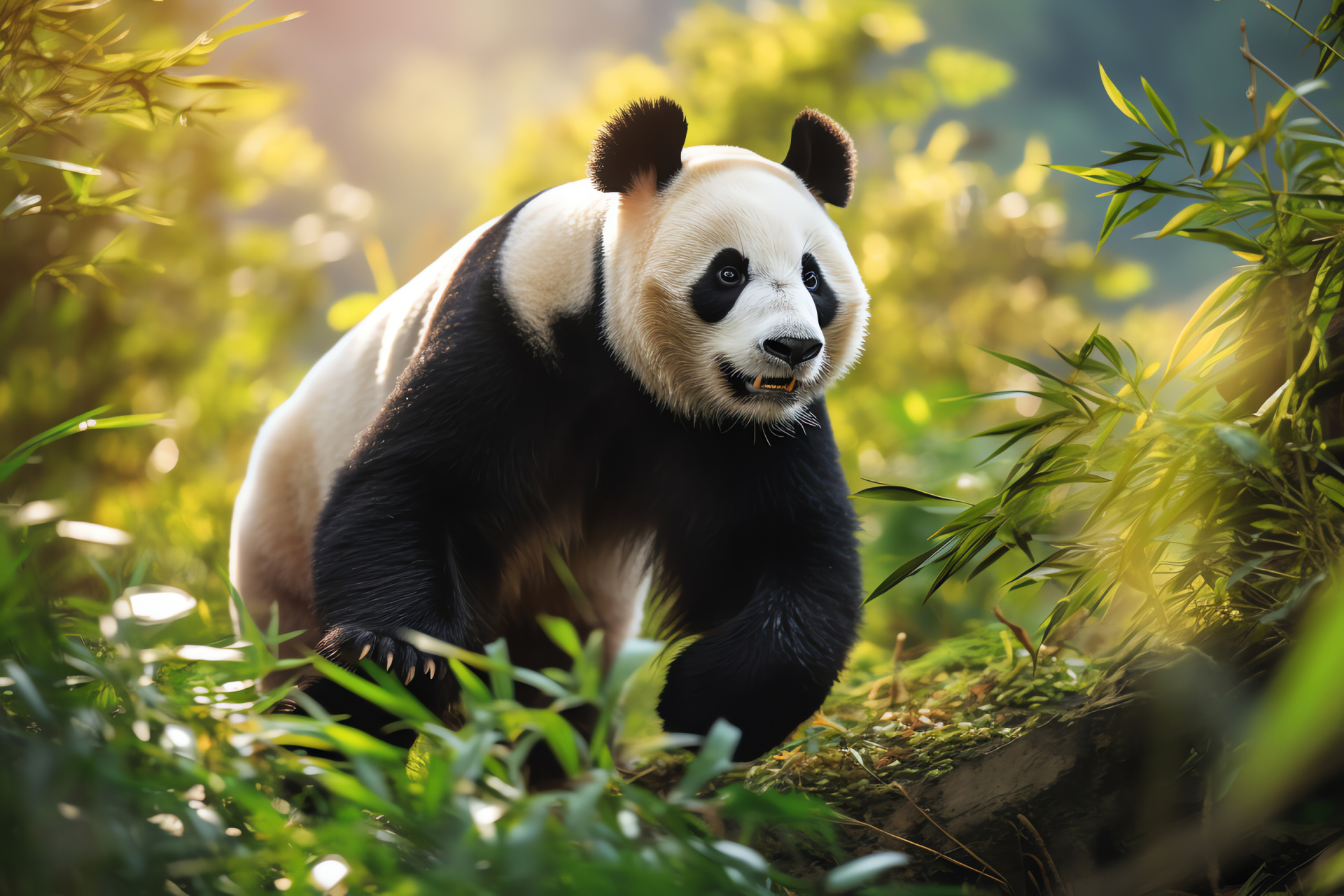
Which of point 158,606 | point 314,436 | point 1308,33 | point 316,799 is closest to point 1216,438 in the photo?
point 1308,33

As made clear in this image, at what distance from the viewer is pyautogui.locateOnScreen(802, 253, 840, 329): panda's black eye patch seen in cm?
139

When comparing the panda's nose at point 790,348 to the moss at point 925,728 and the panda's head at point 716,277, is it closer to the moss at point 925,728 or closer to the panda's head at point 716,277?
the panda's head at point 716,277

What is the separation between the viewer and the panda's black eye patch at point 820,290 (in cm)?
139

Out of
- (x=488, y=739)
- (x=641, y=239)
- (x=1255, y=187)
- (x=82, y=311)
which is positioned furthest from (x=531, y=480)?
(x=82, y=311)

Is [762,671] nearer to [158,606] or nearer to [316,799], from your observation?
[316,799]

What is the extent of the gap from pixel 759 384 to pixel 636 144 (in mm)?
442

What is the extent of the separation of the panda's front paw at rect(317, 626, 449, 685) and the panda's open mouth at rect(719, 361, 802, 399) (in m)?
0.60

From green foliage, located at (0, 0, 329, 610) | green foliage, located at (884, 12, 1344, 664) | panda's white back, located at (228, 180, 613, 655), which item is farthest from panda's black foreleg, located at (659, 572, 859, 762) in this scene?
green foliage, located at (0, 0, 329, 610)

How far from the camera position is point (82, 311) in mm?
3260

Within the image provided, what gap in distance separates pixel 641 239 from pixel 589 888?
984mm

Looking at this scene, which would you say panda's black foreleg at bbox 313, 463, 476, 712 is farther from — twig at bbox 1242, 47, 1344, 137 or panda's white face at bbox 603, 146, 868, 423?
twig at bbox 1242, 47, 1344, 137

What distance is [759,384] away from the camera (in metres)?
1.30

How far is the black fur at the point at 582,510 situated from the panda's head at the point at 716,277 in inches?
3.1

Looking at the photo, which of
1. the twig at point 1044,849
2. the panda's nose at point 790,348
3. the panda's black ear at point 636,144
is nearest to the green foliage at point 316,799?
the twig at point 1044,849
